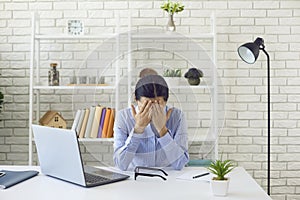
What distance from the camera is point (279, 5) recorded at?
144 inches

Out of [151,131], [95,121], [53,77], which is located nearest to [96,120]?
[95,121]

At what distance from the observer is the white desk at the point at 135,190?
5.84ft

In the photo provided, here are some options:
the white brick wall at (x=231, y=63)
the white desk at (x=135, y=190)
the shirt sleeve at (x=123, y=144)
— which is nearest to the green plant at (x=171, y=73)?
the shirt sleeve at (x=123, y=144)

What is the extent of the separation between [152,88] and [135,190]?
53 cm

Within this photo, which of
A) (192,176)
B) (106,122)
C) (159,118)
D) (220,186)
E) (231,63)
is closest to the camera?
(220,186)

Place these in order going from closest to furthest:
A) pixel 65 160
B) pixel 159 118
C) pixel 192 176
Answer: pixel 65 160 → pixel 192 176 → pixel 159 118

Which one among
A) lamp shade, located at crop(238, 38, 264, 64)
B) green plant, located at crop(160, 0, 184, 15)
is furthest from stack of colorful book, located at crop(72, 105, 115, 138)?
green plant, located at crop(160, 0, 184, 15)

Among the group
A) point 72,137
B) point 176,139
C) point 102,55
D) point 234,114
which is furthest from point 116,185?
point 234,114

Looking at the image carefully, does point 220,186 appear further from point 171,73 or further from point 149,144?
point 171,73

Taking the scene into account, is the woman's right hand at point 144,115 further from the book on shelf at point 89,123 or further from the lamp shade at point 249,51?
the lamp shade at point 249,51

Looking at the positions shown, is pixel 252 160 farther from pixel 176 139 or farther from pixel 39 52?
pixel 39 52

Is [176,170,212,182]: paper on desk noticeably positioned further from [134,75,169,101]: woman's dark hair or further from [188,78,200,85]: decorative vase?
[188,78,200,85]: decorative vase

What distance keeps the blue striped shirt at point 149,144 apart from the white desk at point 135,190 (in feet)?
0.60

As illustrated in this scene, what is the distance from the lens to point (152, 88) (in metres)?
2.21
